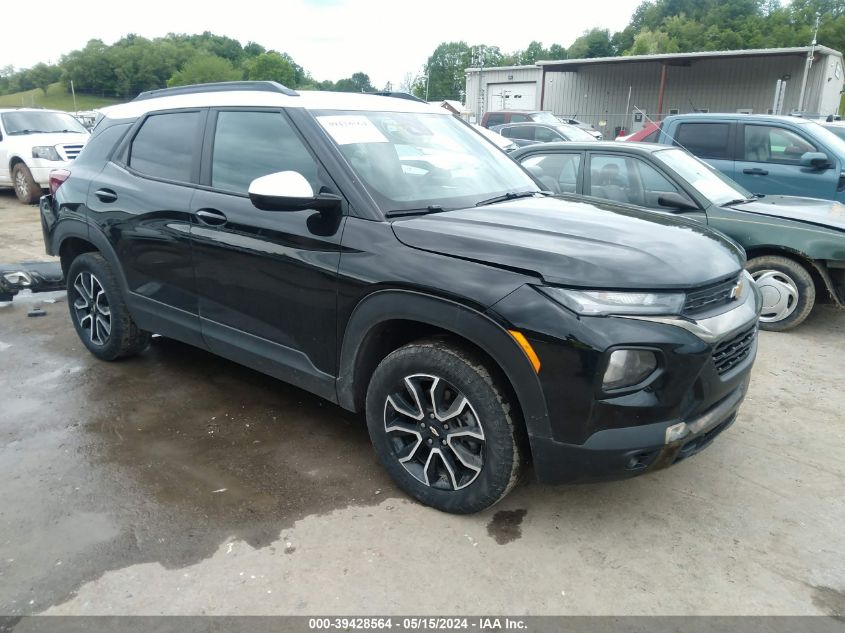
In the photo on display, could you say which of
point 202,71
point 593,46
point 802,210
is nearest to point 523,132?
point 802,210

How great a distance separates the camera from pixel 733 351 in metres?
2.75

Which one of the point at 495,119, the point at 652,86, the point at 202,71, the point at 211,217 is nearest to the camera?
the point at 211,217

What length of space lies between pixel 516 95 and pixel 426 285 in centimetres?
3850

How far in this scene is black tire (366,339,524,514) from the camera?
105 inches

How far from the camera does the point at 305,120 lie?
3307mm

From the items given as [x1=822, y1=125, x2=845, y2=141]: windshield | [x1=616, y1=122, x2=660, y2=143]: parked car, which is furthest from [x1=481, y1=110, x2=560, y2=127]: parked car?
[x1=822, y1=125, x2=845, y2=141]: windshield

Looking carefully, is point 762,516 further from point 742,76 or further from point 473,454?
point 742,76

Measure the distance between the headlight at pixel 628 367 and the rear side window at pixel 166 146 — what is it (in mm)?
2709

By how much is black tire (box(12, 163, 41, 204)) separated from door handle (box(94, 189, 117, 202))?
9755mm

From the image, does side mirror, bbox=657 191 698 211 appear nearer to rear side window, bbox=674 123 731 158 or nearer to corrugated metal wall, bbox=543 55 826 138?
rear side window, bbox=674 123 731 158

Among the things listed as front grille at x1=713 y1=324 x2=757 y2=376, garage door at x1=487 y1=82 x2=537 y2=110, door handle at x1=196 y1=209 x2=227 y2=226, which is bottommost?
front grille at x1=713 y1=324 x2=757 y2=376

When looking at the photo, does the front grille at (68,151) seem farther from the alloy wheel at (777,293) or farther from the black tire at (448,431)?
the alloy wheel at (777,293)

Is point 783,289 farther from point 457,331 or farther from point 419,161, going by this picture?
point 457,331

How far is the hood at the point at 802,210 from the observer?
17.7 ft
